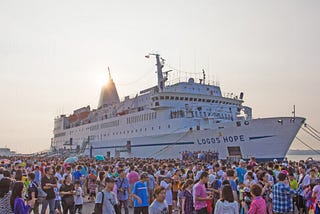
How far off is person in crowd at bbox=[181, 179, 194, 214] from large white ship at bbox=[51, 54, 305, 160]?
1896 cm

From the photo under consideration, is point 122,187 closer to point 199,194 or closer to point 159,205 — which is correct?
point 199,194

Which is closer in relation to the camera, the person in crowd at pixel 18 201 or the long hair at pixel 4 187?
the person in crowd at pixel 18 201

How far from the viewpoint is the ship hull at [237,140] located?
25.3 meters

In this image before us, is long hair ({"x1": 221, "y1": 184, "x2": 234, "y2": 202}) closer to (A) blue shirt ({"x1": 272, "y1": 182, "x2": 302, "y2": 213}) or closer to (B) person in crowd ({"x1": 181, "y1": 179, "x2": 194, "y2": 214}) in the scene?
(A) blue shirt ({"x1": 272, "y1": 182, "x2": 302, "y2": 213})

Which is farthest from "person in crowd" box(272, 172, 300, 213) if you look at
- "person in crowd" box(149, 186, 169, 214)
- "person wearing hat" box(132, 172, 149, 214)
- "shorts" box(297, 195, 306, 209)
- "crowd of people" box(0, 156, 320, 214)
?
"shorts" box(297, 195, 306, 209)

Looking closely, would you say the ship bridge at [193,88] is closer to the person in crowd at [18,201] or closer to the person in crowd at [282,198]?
the person in crowd at [282,198]

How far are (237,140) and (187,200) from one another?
20465 mm

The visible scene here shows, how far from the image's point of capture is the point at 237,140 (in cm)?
2761

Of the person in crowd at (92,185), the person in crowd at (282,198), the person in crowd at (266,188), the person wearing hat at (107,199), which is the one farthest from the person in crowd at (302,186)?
the person in crowd at (92,185)

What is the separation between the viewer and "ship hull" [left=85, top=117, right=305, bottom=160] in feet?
82.9

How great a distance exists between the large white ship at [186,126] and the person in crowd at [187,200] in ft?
62.2

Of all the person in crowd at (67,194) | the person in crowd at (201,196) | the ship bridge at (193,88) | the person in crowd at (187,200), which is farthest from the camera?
the ship bridge at (193,88)

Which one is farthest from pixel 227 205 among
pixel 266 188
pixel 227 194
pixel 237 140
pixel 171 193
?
pixel 237 140

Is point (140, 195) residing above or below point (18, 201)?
below
